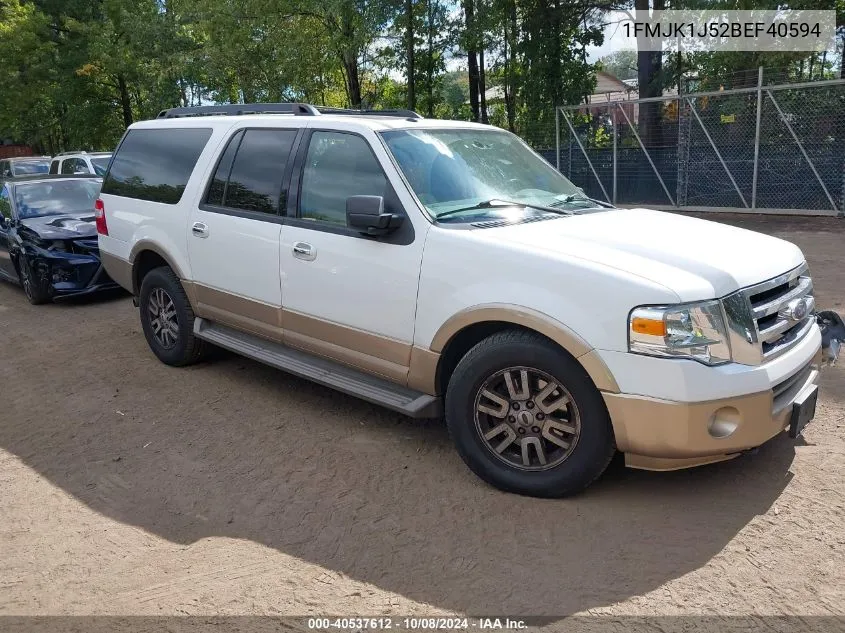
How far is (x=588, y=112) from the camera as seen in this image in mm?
16625

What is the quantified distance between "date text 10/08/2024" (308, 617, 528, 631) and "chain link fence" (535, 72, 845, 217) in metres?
12.5

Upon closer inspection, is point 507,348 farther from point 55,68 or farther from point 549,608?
point 55,68

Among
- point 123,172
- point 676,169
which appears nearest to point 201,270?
point 123,172

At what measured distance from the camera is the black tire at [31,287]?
348 inches

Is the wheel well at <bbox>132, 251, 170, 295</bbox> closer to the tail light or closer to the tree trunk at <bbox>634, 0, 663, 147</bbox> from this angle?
the tail light

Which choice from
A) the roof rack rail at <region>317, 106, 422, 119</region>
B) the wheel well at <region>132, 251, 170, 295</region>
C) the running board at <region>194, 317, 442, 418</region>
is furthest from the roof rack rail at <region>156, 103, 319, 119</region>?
the running board at <region>194, 317, 442, 418</region>

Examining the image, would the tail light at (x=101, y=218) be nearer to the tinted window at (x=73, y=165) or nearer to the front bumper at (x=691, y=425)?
the front bumper at (x=691, y=425)

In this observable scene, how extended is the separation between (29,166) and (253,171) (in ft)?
52.8

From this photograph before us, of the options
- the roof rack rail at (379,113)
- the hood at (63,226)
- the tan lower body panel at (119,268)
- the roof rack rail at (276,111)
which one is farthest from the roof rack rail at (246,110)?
the hood at (63,226)

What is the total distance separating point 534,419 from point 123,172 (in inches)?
179

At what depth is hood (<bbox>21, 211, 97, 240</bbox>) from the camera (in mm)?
8695

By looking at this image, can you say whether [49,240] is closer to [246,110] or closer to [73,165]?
[246,110]

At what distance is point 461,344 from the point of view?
396 cm

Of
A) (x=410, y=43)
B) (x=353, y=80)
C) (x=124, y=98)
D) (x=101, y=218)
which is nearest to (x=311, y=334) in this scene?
(x=101, y=218)
